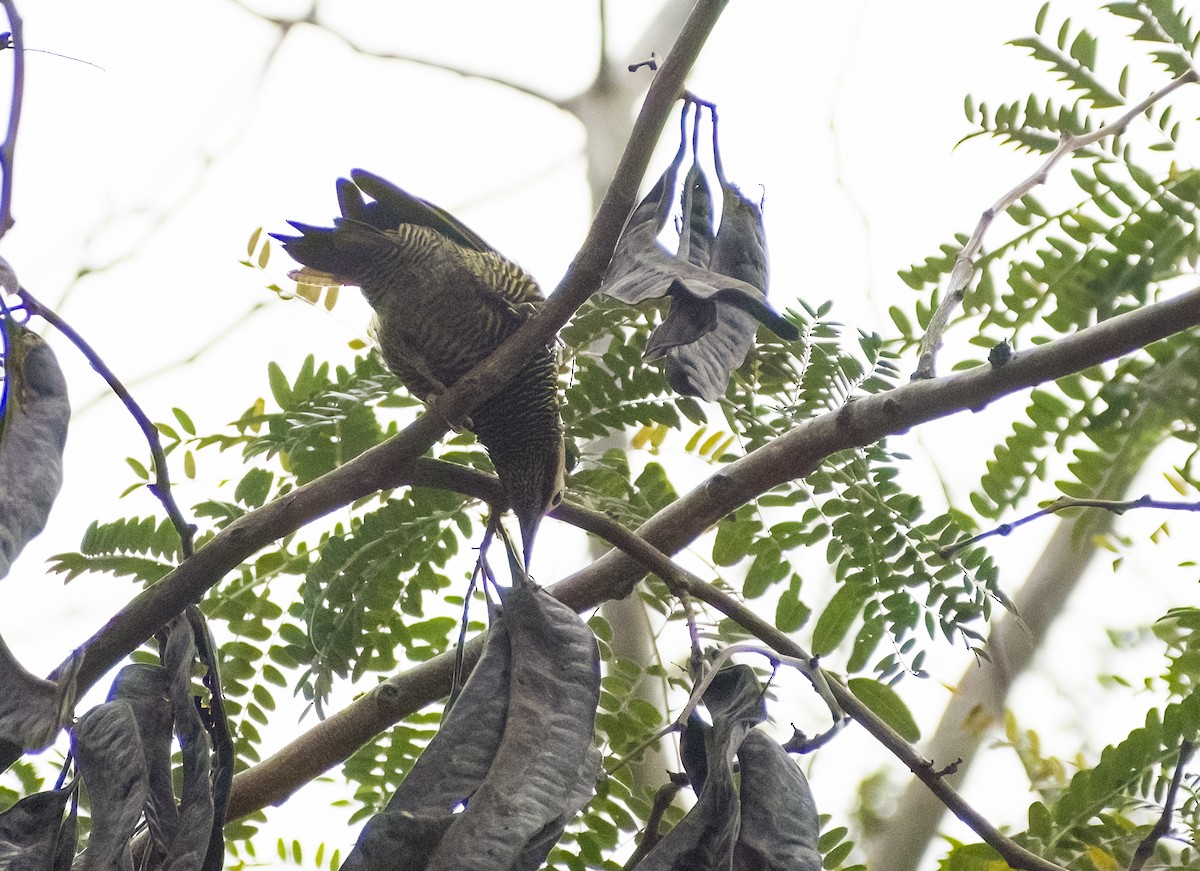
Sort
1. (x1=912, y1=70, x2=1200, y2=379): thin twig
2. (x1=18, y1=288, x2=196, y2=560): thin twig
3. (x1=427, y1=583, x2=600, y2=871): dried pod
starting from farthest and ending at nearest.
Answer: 1. (x1=912, y1=70, x2=1200, y2=379): thin twig
2. (x1=18, y1=288, x2=196, y2=560): thin twig
3. (x1=427, y1=583, x2=600, y2=871): dried pod

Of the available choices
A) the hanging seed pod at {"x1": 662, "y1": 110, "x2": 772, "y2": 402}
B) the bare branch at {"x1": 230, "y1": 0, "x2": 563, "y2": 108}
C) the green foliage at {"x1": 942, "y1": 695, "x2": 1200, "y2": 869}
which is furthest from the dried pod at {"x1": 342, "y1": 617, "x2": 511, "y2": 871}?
the bare branch at {"x1": 230, "y1": 0, "x2": 563, "y2": 108}

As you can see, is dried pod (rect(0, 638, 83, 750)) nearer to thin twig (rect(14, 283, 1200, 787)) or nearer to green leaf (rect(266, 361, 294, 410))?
thin twig (rect(14, 283, 1200, 787))

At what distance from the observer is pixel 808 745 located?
67 centimetres

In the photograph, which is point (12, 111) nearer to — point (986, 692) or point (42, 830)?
point (42, 830)

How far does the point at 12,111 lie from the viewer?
2.18ft

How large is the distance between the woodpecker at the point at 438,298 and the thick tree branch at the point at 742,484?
0.16 meters

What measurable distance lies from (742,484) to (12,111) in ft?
1.95

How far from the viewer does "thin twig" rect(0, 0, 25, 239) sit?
656 mm

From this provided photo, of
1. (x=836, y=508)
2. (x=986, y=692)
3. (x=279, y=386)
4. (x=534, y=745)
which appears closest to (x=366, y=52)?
(x=279, y=386)

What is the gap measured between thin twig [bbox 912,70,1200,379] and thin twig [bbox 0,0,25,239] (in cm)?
65

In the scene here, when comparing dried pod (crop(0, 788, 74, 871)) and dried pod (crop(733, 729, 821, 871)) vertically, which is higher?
dried pod (crop(733, 729, 821, 871))

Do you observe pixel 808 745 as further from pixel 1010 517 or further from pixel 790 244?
pixel 790 244

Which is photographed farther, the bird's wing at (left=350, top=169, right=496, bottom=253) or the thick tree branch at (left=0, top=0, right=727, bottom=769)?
the bird's wing at (left=350, top=169, right=496, bottom=253)

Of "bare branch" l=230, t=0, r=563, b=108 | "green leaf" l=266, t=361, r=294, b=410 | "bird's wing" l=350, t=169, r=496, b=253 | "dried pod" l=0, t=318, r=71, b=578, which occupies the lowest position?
"dried pod" l=0, t=318, r=71, b=578
